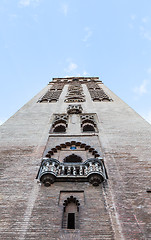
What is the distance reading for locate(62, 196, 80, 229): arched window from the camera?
5457 mm

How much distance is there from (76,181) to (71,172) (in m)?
0.68

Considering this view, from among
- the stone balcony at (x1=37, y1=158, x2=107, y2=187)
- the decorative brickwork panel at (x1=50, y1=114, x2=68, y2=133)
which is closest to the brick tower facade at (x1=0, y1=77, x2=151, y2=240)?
the stone balcony at (x1=37, y1=158, x2=107, y2=187)

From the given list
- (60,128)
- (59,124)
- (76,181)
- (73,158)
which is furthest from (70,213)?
(59,124)

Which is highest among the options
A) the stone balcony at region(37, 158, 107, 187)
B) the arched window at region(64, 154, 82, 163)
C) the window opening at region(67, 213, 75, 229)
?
the arched window at region(64, 154, 82, 163)

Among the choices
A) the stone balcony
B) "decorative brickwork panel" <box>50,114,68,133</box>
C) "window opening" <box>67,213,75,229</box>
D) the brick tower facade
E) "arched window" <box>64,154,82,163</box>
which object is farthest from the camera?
"decorative brickwork panel" <box>50,114,68,133</box>

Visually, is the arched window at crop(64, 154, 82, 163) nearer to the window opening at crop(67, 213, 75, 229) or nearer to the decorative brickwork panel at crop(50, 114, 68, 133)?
the window opening at crop(67, 213, 75, 229)

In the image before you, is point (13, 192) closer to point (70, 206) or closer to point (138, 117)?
point (70, 206)

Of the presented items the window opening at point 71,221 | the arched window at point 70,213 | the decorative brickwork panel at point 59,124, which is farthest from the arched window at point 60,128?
the window opening at point 71,221

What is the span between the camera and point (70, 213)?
5.77 m

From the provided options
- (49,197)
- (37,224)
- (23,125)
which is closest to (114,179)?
(49,197)

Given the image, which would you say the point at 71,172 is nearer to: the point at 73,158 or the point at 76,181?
the point at 76,181

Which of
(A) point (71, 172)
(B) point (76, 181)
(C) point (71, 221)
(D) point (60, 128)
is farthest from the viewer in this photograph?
(D) point (60, 128)

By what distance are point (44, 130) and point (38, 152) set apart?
234 cm

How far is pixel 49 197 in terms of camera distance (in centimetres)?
610
